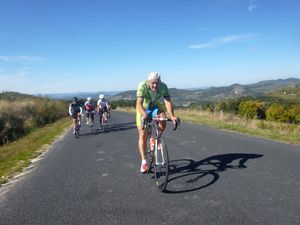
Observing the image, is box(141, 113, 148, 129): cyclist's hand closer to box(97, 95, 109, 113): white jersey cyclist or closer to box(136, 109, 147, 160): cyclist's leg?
box(136, 109, 147, 160): cyclist's leg

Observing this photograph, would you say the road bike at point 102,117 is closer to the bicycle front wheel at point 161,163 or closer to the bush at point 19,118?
the bush at point 19,118

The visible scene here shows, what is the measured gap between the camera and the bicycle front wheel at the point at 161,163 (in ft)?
17.8

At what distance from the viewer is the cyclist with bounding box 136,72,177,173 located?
584 cm

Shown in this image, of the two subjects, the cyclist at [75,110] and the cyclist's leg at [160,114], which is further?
the cyclist at [75,110]

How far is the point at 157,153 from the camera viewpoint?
586cm

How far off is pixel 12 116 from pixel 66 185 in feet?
64.5

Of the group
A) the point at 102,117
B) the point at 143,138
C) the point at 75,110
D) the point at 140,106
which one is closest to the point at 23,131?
the point at 102,117

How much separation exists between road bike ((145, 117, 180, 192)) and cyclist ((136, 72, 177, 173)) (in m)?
0.11

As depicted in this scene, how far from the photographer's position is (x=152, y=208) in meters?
4.58

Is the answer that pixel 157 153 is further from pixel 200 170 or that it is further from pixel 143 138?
pixel 200 170

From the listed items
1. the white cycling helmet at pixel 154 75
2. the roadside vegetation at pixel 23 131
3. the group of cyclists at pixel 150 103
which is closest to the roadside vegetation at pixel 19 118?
the roadside vegetation at pixel 23 131

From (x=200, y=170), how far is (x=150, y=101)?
1975 mm

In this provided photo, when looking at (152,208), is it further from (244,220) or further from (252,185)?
(252,185)

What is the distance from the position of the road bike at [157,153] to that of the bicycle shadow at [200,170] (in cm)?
22
